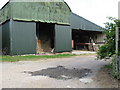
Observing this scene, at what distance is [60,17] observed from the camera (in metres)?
15.9

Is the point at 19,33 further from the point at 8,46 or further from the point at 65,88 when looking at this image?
the point at 65,88

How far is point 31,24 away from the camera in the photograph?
14.0 m

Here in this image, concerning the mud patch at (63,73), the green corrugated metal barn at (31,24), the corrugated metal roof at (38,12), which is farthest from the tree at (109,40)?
the corrugated metal roof at (38,12)

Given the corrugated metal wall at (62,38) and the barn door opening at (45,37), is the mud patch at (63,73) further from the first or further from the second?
the barn door opening at (45,37)

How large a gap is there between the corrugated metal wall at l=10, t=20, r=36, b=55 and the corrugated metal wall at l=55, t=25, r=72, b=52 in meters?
2.86

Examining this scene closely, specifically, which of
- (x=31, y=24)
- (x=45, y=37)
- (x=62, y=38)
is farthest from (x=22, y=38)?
(x=45, y=37)

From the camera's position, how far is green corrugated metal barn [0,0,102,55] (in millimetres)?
12906

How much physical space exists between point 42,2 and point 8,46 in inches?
241

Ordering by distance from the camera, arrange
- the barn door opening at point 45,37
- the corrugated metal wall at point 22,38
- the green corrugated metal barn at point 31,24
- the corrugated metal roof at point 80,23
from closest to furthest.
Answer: the corrugated metal wall at point 22,38
the green corrugated metal barn at point 31,24
the barn door opening at point 45,37
the corrugated metal roof at point 80,23

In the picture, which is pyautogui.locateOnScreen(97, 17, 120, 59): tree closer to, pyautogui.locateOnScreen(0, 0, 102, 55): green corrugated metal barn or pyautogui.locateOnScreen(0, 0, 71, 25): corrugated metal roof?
pyautogui.locateOnScreen(0, 0, 102, 55): green corrugated metal barn

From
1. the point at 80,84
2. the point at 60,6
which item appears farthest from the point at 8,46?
the point at 80,84

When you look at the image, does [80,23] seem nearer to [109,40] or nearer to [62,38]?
[62,38]

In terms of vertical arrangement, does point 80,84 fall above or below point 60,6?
below

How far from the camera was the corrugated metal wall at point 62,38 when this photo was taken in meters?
15.5
